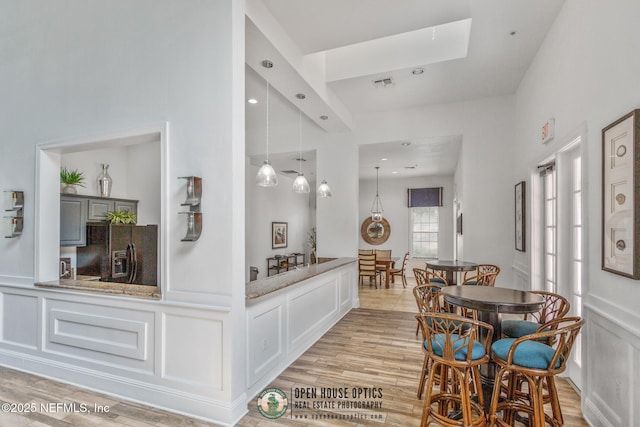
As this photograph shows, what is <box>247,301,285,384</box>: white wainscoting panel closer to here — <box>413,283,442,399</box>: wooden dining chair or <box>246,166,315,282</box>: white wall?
<box>413,283,442,399</box>: wooden dining chair

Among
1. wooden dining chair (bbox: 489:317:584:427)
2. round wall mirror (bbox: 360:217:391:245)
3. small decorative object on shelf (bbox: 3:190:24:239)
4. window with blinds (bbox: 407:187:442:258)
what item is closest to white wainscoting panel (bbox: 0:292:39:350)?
small decorative object on shelf (bbox: 3:190:24:239)

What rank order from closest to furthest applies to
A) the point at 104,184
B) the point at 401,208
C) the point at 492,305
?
the point at 492,305 < the point at 104,184 < the point at 401,208

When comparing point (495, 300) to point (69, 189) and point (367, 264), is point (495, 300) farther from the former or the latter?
point (367, 264)

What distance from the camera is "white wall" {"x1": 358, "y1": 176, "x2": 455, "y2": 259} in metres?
9.94

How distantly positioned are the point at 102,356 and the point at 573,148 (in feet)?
14.9

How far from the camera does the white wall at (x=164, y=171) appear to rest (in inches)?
96.0

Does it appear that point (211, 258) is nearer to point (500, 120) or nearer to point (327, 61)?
point (327, 61)

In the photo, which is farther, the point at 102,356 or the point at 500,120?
the point at 500,120

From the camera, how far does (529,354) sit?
1.99m

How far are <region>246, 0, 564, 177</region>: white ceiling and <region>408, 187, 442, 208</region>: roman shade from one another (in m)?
4.58

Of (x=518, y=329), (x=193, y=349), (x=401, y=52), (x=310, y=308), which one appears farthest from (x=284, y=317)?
(x=401, y=52)

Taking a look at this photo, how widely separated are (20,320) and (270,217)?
584 cm

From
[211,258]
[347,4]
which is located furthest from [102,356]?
[347,4]

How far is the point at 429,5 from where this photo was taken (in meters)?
2.98
